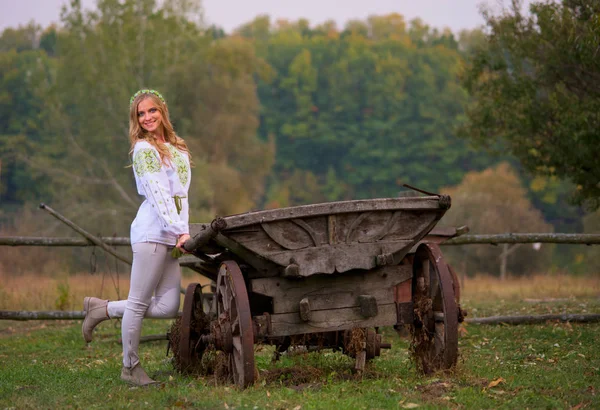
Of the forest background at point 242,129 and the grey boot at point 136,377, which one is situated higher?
the forest background at point 242,129

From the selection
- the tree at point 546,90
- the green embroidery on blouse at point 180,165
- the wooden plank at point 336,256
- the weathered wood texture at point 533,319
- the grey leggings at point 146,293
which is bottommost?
the weathered wood texture at point 533,319

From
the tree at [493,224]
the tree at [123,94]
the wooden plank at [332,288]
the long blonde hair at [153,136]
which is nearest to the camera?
the wooden plank at [332,288]

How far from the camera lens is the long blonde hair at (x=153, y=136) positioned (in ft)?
21.5

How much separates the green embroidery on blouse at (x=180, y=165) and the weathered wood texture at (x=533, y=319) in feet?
17.2

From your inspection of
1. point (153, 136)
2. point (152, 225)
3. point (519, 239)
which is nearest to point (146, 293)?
point (152, 225)

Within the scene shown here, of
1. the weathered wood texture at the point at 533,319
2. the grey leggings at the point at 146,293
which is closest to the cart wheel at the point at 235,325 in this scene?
the grey leggings at the point at 146,293

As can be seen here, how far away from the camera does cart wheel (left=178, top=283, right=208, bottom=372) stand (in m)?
6.99

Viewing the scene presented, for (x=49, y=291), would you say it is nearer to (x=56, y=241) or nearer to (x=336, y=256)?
(x=56, y=241)

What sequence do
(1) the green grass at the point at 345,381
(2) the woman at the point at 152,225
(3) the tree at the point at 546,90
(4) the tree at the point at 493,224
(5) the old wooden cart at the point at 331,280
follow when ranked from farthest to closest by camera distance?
1. (4) the tree at the point at 493,224
2. (3) the tree at the point at 546,90
3. (2) the woman at the point at 152,225
4. (5) the old wooden cart at the point at 331,280
5. (1) the green grass at the point at 345,381

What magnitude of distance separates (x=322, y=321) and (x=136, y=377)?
152cm

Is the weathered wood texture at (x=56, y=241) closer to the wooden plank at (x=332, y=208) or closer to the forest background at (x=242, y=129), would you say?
the wooden plank at (x=332, y=208)

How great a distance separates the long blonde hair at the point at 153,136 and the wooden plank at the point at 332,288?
122 cm

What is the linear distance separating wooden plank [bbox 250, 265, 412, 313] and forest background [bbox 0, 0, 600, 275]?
11.6 metres

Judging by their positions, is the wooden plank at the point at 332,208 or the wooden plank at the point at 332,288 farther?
the wooden plank at the point at 332,288
